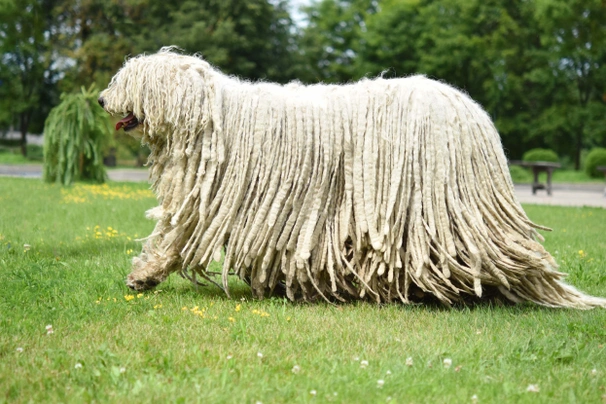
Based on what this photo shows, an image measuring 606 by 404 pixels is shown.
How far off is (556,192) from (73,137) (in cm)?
1490

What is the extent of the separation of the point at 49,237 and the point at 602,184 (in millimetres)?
22596

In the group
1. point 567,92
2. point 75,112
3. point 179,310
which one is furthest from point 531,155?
point 179,310

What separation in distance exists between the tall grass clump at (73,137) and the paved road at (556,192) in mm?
6898

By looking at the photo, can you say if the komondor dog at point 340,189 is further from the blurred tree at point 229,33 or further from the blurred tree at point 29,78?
the blurred tree at point 29,78

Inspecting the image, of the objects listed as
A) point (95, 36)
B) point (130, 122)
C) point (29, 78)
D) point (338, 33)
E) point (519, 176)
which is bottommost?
point (519, 176)

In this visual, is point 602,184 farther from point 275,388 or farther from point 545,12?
point 275,388

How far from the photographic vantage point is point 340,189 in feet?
16.6

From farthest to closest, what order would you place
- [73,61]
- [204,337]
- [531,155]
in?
[73,61], [531,155], [204,337]

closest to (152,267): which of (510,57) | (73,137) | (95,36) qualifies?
(73,137)

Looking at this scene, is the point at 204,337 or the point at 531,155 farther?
the point at 531,155

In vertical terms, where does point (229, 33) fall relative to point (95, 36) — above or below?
above

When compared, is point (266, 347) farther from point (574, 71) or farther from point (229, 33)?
point (574, 71)

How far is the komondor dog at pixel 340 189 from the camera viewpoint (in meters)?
4.81

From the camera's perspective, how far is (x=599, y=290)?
222 inches
